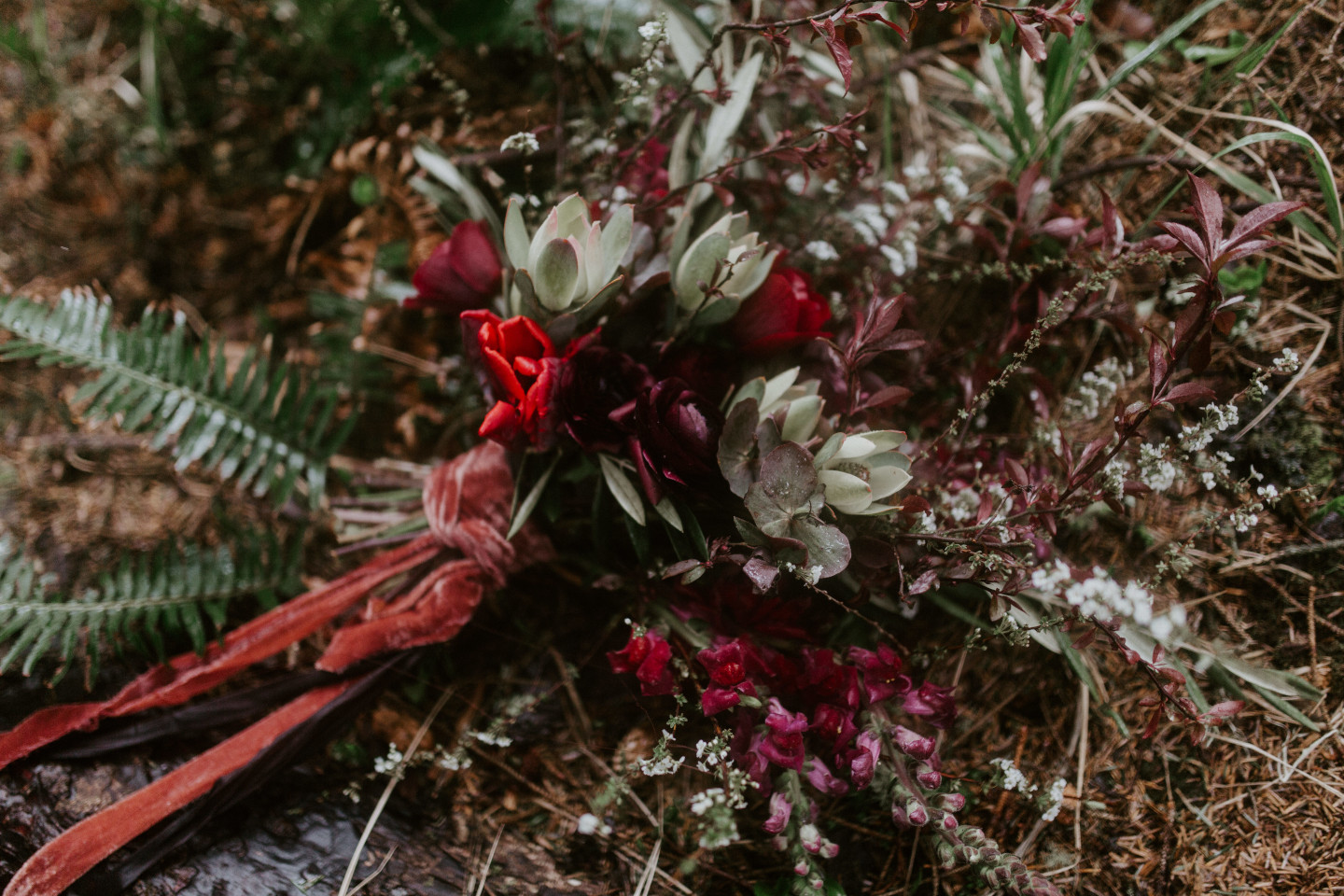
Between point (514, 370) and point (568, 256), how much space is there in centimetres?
15

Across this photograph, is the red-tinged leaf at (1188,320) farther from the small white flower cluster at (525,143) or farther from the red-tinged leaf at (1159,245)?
the small white flower cluster at (525,143)

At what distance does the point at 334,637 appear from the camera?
1.09 metres

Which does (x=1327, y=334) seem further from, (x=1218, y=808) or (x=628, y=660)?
(x=628, y=660)

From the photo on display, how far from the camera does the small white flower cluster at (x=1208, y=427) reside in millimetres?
830

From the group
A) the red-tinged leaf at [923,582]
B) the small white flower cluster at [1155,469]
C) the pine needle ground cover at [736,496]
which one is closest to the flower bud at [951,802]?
the pine needle ground cover at [736,496]

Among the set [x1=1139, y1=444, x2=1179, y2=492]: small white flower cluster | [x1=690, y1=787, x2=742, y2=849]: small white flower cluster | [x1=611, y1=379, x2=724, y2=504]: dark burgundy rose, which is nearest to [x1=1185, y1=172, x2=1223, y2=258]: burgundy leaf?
[x1=1139, y1=444, x2=1179, y2=492]: small white flower cluster

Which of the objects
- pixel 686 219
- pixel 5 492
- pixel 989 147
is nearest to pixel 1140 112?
pixel 989 147

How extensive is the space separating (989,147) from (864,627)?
79 centimetres

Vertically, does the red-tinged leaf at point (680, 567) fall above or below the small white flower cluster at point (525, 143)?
below

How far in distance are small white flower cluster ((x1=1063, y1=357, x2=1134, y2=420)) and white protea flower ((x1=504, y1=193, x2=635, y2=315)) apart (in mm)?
662

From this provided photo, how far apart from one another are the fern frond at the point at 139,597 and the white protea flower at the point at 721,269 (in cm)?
78

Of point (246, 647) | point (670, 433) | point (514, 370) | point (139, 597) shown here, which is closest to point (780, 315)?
point (670, 433)

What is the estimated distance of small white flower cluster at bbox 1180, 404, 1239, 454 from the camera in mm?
830

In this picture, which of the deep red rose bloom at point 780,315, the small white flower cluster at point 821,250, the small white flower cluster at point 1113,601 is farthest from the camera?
the small white flower cluster at point 821,250
